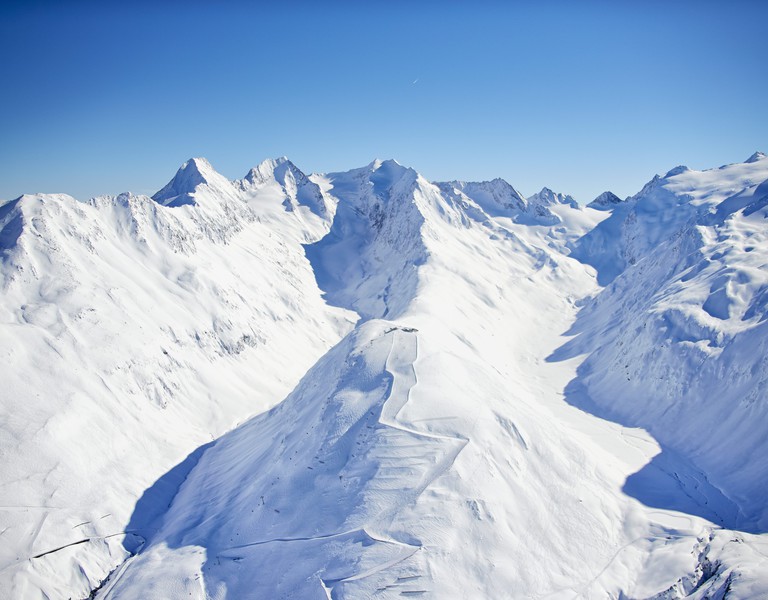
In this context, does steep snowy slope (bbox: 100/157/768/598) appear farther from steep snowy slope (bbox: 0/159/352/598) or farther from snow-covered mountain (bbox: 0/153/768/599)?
steep snowy slope (bbox: 0/159/352/598)

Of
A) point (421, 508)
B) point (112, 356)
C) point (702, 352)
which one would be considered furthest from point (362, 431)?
point (702, 352)

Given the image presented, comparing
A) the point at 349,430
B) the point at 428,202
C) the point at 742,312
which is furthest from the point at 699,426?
A: the point at 428,202

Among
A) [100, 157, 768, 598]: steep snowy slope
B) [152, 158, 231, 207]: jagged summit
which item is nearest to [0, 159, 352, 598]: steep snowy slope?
[100, 157, 768, 598]: steep snowy slope

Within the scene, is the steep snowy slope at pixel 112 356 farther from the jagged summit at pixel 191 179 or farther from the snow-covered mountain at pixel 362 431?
the jagged summit at pixel 191 179

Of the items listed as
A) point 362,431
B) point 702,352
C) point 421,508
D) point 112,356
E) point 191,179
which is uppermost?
point 191,179

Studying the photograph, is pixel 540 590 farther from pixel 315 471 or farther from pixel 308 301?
pixel 308 301

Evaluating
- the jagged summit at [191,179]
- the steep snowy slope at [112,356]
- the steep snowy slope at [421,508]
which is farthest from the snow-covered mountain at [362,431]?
the jagged summit at [191,179]

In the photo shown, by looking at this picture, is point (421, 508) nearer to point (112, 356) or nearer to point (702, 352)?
point (702, 352)

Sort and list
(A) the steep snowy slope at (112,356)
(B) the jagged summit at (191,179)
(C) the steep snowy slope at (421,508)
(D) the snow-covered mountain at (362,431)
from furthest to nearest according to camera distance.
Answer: (B) the jagged summit at (191,179), (A) the steep snowy slope at (112,356), (D) the snow-covered mountain at (362,431), (C) the steep snowy slope at (421,508)
